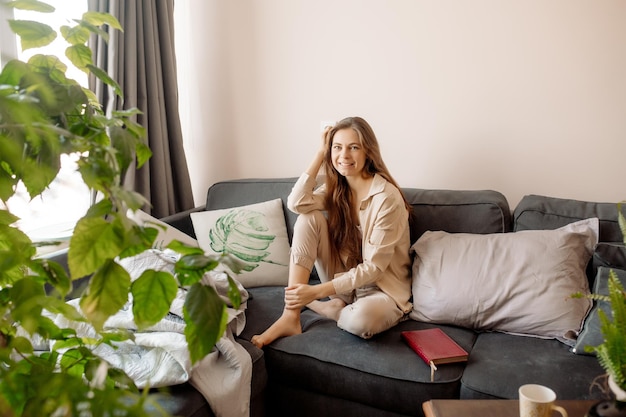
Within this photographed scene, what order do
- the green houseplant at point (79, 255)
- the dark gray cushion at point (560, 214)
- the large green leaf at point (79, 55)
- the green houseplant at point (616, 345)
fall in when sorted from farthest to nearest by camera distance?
the dark gray cushion at point (560, 214) < the green houseplant at point (616, 345) < the large green leaf at point (79, 55) < the green houseplant at point (79, 255)

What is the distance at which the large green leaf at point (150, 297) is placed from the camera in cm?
55

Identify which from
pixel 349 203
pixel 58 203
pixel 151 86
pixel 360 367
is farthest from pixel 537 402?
pixel 151 86

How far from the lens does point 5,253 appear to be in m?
0.56

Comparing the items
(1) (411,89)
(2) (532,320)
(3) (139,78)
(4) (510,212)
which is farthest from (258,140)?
(2) (532,320)

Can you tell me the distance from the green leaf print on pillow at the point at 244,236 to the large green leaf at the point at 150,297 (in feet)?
6.16

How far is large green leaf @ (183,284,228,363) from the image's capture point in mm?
524

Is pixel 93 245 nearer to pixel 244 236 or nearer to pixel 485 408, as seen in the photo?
pixel 485 408

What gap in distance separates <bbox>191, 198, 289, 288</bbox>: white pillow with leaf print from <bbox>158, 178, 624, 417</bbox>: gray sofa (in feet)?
0.35

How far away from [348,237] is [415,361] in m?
0.69

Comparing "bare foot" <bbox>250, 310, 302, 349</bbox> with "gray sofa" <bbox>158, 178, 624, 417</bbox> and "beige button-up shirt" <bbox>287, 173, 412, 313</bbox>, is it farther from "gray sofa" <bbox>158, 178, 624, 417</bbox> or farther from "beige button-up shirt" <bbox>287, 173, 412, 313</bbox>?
"beige button-up shirt" <bbox>287, 173, 412, 313</bbox>

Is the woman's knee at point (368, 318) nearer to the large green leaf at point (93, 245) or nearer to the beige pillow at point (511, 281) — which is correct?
the beige pillow at point (511, 281)

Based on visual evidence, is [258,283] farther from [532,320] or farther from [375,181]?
[532,320]

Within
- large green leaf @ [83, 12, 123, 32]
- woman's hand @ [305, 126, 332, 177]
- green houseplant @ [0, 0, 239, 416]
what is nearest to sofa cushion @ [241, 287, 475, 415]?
woman's hand @ [305, 126, 332, 177]

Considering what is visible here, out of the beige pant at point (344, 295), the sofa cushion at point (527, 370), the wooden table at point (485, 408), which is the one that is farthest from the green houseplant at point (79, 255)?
the beige pant at point (344, 295)
